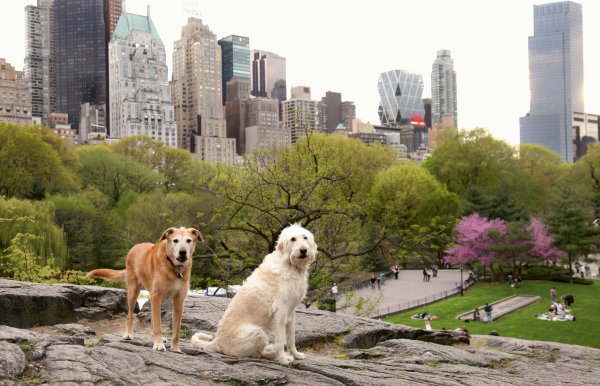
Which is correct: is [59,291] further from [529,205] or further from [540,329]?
[529,205]

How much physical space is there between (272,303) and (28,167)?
4181 cm

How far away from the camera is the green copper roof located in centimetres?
18088

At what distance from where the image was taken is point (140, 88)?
550 feet

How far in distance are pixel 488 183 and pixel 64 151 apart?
39007 millimetres

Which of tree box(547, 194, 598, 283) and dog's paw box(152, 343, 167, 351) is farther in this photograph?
tree box(547, 194, 598, 283)

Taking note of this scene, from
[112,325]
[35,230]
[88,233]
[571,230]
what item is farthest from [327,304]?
[571,230]

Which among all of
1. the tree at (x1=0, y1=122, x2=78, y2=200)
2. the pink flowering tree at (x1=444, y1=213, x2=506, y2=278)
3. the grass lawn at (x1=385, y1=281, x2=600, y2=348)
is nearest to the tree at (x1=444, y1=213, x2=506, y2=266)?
the pink flowering tree at (x1=444, y1=213, x2=506, y2=278)

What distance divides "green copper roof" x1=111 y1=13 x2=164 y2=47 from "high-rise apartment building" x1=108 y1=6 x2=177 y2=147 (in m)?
0.31

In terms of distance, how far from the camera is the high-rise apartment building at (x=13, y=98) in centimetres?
12147

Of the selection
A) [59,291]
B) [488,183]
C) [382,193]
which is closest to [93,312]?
[59,291]

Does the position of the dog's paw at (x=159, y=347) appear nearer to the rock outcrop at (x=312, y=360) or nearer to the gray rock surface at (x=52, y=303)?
the rock outcrop at (x=312, y=360)

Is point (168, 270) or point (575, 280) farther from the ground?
point (168, 270)

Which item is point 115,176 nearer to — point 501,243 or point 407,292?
point 407,292

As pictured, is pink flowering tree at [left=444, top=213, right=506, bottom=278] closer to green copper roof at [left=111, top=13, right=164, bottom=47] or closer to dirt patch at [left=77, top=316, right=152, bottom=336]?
dirt patch at [left=77, top=316, right=152, bottom=336]
